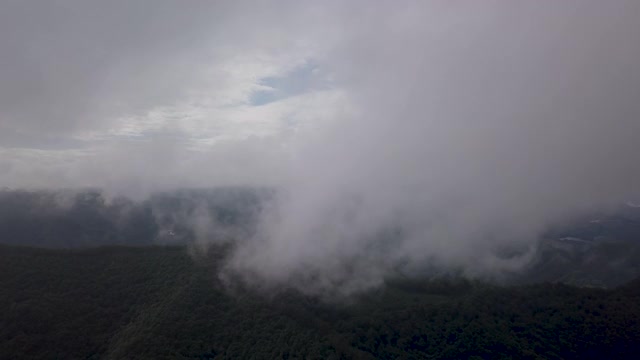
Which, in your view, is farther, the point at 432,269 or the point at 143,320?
the point at 432,269

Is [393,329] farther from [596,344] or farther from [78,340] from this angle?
[78,340]

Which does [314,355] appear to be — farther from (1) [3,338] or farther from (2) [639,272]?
(2) [639,272]

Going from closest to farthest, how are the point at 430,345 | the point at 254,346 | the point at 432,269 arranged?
the point at 254,346 < the point at 430,345 < the point at 432,269

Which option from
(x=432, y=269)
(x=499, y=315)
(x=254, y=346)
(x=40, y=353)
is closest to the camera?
(x=40, y=353)

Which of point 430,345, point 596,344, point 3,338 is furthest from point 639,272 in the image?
point 3,338

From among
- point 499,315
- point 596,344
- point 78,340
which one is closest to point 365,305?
point 499,315

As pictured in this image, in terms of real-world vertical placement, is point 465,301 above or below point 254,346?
above
